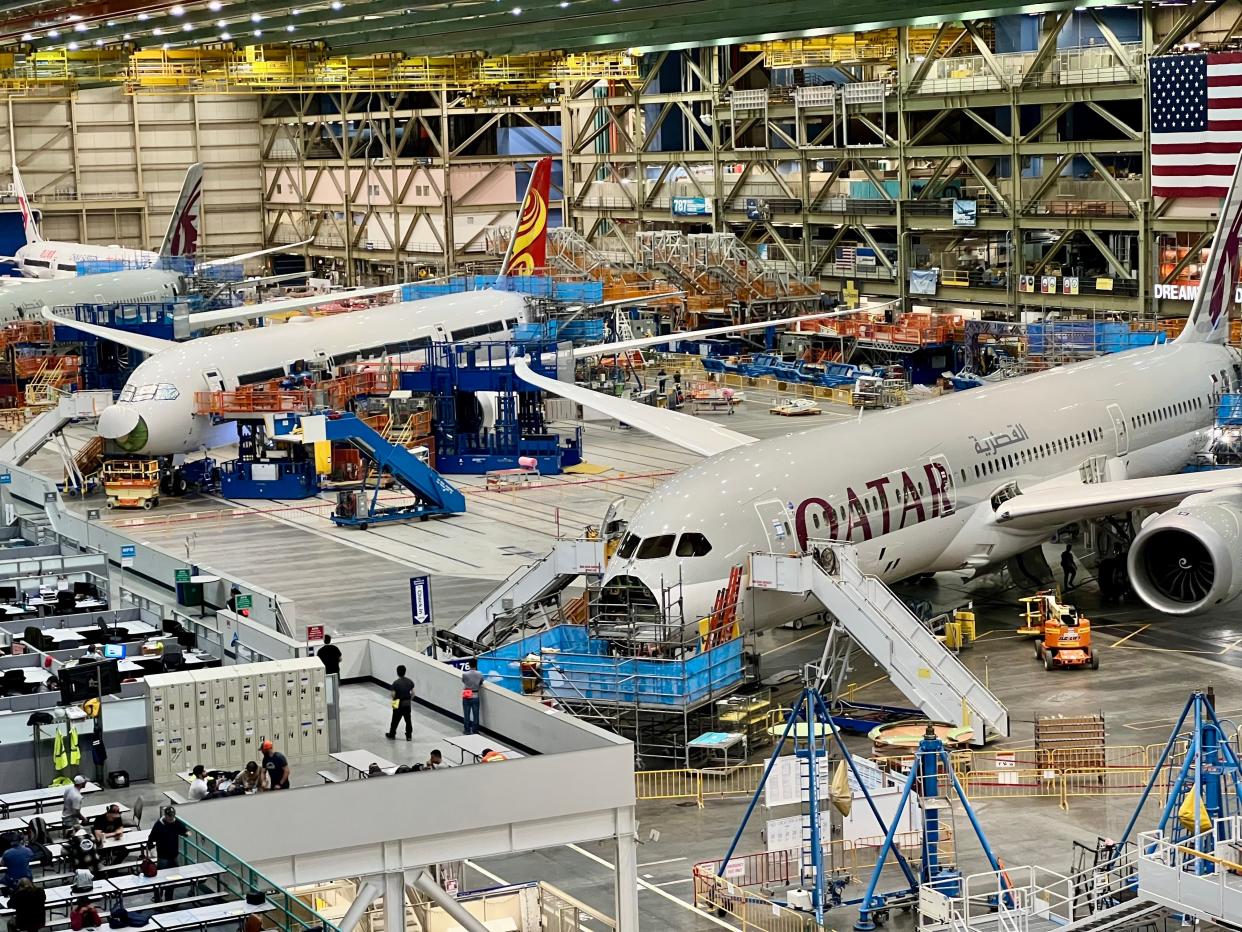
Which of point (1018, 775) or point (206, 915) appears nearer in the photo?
point (206, 915)

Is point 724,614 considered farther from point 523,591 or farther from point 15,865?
point 15,865

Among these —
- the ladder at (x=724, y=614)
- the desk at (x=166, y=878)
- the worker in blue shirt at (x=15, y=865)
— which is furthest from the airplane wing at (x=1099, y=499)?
the worker in blue shirt at (x=15, y=865)

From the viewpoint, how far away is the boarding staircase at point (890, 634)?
114 ft

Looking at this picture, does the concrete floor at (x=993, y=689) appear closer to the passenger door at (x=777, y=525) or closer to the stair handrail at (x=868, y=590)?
the stair handrail at (x=868, y=590)

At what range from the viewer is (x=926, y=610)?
139 ft

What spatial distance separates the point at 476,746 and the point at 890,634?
1120cm

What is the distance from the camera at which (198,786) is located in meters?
24.2

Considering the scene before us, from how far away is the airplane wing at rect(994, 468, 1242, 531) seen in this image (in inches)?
1625

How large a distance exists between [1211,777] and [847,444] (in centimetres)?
1557

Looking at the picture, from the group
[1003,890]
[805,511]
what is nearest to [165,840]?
[1003,890]

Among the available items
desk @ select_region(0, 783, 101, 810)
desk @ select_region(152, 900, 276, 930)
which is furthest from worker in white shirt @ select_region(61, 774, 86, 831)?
desk @ select_region(152, 900, 276, 930)

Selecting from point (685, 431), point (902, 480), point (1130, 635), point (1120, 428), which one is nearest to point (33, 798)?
point (902, 480)

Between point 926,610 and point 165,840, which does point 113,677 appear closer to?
point 165,840

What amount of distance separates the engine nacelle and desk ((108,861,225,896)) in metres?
23.6
